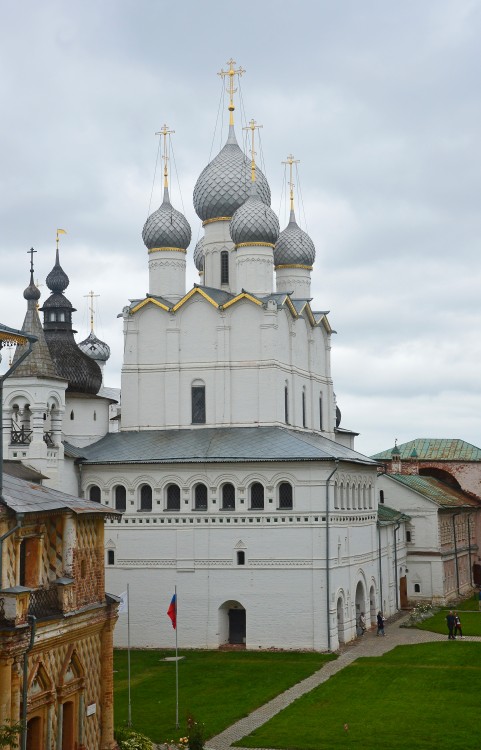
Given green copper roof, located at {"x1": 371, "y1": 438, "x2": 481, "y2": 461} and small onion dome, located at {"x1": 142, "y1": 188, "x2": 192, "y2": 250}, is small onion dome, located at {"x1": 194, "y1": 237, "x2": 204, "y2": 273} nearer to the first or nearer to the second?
small onion dome, located at {"x1": 142, "y1": 188, "x2": 192, "y2": 250}

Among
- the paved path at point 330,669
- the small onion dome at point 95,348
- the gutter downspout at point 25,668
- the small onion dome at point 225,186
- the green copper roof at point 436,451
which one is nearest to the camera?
the gutter downspout at point 25,668

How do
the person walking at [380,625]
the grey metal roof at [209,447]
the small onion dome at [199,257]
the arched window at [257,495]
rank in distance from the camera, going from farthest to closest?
1. the small onion dome at [199,257]
2. the person walking at [380,625]
3. the arched window at [257,495]
4. the grey metal roof at [209,447]

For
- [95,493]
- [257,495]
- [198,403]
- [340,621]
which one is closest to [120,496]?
[95,493]

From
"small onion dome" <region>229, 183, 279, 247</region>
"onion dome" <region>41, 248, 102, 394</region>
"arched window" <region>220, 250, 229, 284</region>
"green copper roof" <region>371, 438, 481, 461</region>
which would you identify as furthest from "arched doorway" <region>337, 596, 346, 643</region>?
"green copper roof" <region>371, 438, 481, 461</region>

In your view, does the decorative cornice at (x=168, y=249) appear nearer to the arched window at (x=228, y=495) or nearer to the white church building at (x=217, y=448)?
the white church building at (x=217, y=448)

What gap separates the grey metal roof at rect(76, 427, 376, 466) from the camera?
33.2 meters

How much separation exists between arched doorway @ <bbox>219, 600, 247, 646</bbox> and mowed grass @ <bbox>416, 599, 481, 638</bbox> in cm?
721

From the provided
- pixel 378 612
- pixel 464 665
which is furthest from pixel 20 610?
pixel 378 612

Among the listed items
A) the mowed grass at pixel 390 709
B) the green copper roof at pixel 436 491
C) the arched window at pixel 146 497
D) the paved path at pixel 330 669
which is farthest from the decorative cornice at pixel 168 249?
the mowed grass at pixel 390 709

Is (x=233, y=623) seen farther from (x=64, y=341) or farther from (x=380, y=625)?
(x=64, y=341)

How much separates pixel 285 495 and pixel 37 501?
55.0 feet

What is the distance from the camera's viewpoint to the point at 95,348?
173ft

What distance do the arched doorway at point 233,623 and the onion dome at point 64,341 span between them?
27.4ft

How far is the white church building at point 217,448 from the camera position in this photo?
32688 millimetres
